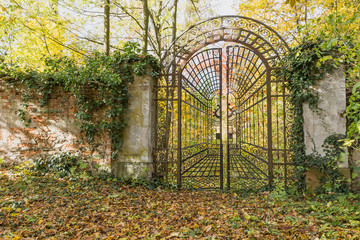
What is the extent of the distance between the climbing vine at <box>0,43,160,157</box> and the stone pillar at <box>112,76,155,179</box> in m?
0.15

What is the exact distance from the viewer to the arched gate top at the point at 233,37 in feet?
18.3

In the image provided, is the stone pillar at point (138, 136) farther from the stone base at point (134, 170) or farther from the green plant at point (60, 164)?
the green plant at point (60, 164)

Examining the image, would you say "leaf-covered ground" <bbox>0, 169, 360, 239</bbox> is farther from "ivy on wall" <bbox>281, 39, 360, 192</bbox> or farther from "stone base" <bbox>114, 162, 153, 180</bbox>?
"ivy on wall" <bbox>281, 39, 360, 192</bbox>

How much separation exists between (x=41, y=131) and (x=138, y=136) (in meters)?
2.66

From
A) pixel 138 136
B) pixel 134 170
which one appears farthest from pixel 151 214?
pixel 138 136

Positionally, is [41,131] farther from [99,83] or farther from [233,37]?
[233,37]

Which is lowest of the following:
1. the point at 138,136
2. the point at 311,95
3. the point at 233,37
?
the point at 138,136

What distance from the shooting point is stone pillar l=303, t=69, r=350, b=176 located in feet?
16.1

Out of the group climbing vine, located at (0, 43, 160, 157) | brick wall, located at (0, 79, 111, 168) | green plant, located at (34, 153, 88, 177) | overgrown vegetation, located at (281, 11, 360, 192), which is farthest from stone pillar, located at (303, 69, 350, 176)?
green plant, located at (34, 153, 88, 177)

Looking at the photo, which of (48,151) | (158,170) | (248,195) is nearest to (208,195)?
(248,195)

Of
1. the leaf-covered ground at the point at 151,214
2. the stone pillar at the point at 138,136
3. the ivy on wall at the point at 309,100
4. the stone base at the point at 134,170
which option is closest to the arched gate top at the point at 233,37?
the ivy on wall at the point at 309,100

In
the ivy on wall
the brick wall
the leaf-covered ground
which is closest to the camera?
the leaf-covered ground

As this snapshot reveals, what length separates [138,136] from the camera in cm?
562

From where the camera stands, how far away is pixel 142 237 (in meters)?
2.91
